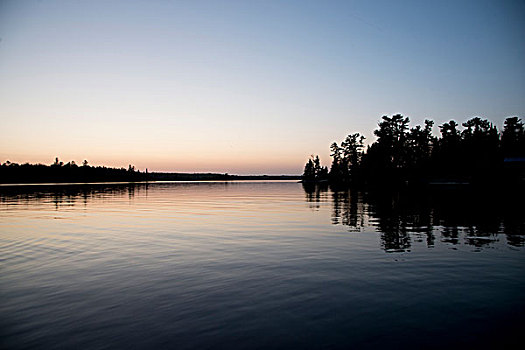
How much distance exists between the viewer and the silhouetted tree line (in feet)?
301

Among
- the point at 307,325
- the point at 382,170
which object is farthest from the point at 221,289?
the point at 382,170

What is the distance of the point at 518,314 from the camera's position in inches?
365

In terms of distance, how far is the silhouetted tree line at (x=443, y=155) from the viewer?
91.7 metres

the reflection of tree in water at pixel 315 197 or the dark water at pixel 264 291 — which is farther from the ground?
the dark water at pixel 264 291

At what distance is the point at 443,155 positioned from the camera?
110 meters

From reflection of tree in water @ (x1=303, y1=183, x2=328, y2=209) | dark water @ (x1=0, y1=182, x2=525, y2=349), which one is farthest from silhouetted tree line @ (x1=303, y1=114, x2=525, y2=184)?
dark water @ (x1=0, y1=182, x2=525, y2=349)

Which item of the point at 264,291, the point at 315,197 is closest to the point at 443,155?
the point at 315,197

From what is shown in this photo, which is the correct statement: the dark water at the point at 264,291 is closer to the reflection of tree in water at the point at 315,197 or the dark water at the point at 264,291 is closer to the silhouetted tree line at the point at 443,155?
the reflection of tree in water at the point at 315,197

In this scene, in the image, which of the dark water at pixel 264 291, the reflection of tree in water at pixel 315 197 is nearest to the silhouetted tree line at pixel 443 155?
the reflection of tree in water at pixel 315 197

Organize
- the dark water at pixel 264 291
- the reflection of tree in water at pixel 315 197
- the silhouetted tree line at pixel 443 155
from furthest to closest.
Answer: the silhouetted tree line at pixel 443 155 < the reflection of tree in water at pixel 315 197 < the dark water at pixel 264 291

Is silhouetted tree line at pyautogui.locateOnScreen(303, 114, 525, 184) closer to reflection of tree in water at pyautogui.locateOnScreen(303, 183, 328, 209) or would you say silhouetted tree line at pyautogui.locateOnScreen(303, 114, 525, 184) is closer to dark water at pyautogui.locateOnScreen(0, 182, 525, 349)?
reflection of tree in water at pyautogui.locateOnScreen(303, 183, 328, 209)

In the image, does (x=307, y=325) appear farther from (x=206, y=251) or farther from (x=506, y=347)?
(x=206, y=251)

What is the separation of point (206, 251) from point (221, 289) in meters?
6.64

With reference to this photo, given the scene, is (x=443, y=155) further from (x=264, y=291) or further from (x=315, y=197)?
(x=264, y=291)
